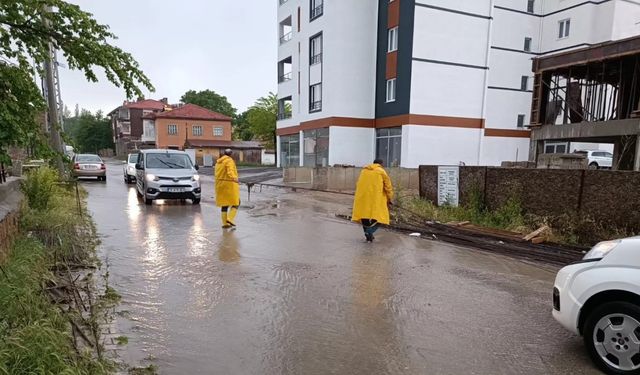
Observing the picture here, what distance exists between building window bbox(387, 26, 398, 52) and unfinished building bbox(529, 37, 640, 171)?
9.96 m

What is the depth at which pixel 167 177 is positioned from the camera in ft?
42.4

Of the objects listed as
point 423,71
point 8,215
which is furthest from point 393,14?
point 8,215

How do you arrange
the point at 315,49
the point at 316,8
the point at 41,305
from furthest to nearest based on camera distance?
the point at 315,49 < the point at 316,8 < the point at 41,305

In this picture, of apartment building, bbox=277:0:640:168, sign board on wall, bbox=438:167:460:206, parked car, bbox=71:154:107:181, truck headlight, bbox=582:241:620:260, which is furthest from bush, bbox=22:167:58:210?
apartment building, bbox=277:0:640:168

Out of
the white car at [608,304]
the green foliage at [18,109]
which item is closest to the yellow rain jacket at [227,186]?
the green foliage at [18,109]

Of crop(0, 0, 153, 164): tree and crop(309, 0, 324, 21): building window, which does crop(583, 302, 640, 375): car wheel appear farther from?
crop(309, 0, 324, 21): building window

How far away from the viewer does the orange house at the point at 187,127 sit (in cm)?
5366

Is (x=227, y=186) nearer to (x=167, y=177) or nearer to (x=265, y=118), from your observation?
(x=167, y=177)

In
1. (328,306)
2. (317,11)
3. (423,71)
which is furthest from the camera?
(317,11)

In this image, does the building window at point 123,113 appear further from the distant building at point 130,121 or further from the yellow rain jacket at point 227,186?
the yellow rain jacket at point 227,186

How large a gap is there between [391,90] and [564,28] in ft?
47.4

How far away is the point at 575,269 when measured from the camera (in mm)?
3605

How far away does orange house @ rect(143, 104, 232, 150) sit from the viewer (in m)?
53.7

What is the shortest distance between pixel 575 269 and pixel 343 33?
24.1 metres
